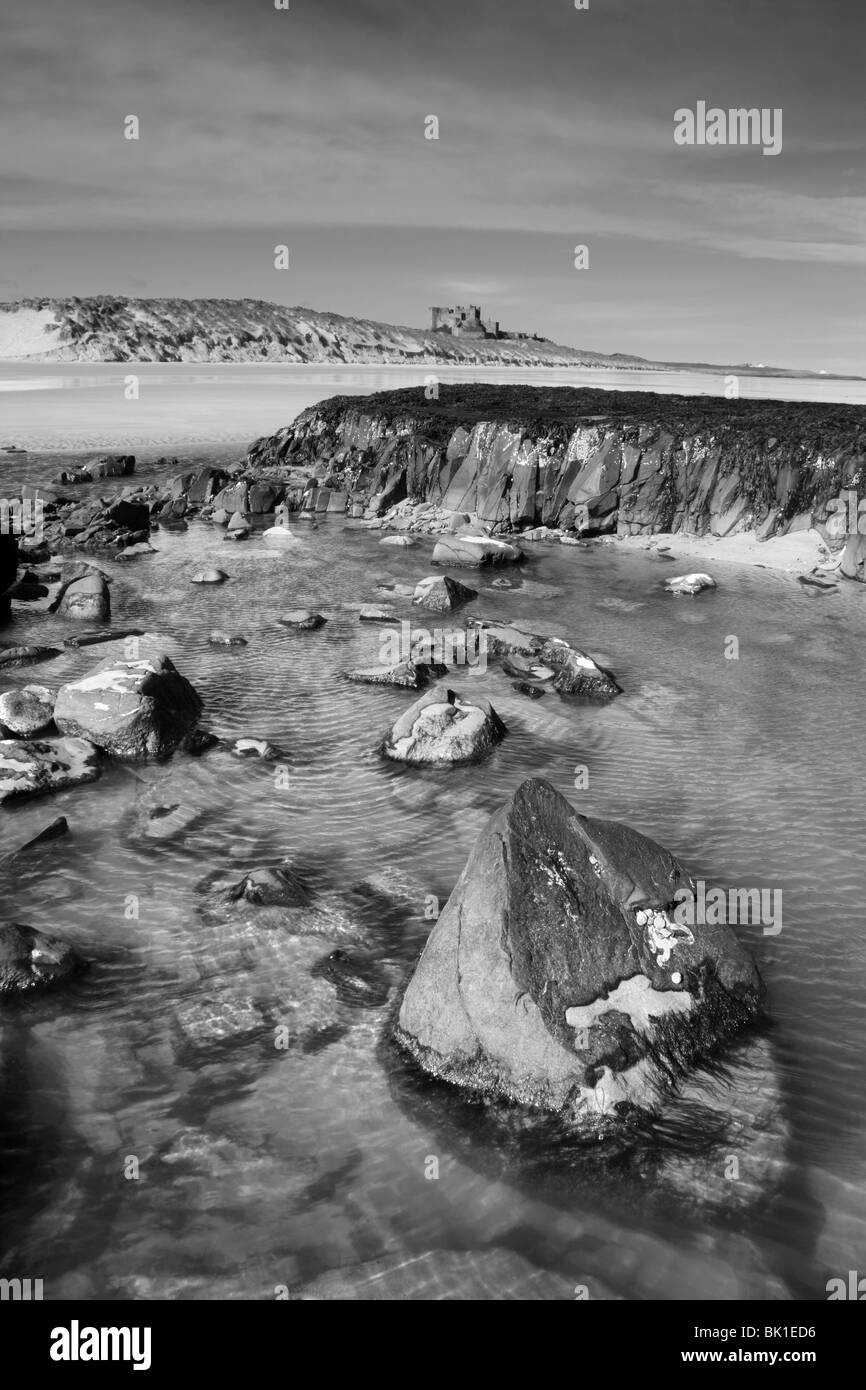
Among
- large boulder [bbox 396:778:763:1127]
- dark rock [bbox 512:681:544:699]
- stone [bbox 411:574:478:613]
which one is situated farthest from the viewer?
stone [bbox 411:574:478:613]

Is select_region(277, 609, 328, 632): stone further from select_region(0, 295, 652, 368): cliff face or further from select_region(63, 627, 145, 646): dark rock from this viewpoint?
select_region(0, 295, 652, 368): cliff face

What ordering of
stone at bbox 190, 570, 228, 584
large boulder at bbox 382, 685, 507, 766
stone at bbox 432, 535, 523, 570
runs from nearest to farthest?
large boulder at bbox 382, 685, 507, 766, stone at bbox 190, 570, 228, 584, stone at bbox 432, 535, 523, 570

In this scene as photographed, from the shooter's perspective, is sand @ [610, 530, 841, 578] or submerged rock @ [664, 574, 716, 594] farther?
sand @ [610, 530, 841, 578]

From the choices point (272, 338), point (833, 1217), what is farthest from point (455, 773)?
point (272, 338)

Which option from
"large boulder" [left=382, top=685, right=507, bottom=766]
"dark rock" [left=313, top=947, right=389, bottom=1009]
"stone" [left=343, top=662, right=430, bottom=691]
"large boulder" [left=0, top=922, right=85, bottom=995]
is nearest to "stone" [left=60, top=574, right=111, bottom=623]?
"stone" [left=343, top=662, right=430, bottom=691]

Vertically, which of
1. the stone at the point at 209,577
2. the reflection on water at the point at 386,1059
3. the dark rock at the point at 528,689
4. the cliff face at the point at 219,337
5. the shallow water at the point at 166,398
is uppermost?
the cliff face at the point at 219,337

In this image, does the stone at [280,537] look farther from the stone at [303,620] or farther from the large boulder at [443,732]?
the large boulder at [443,732]

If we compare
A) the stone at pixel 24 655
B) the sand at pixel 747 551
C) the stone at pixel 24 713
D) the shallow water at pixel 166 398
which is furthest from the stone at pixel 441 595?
the shallow water at pixel 166 398
